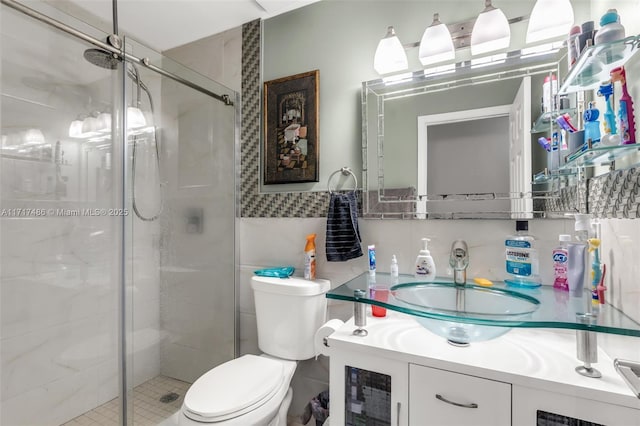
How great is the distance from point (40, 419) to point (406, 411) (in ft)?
5.41

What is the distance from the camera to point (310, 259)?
4.99 feet

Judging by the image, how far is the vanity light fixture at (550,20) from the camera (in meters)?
1.12

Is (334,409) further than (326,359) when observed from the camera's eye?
No

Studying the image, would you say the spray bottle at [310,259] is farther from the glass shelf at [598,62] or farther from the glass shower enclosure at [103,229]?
the glass shelf at [598,62]

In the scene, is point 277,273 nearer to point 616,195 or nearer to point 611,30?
point 616,195

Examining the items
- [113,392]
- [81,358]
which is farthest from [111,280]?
[113,392]

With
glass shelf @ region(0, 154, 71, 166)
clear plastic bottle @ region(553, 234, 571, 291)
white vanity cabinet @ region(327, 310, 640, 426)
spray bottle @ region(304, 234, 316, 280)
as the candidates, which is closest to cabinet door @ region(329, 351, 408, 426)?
white vanity cabinet @ region(327, 310, 640, 426)

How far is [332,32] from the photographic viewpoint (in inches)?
62.1

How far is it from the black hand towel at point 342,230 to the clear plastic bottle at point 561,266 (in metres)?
0.74

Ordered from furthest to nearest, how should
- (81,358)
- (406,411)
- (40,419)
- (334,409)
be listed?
(81,358) → (40,419) → (334,409) → (406,411)

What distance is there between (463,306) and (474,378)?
34cm

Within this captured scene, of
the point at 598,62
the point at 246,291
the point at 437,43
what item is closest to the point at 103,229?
the point at 246,291

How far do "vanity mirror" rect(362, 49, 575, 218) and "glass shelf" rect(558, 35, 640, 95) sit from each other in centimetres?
30

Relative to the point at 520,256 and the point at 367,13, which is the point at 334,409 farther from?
the point at 367,13
